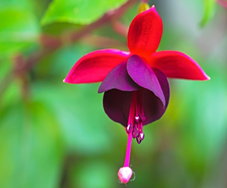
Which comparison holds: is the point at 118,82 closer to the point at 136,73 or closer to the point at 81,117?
the point at 136,73

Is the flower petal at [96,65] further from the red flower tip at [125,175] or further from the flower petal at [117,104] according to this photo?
the red flower tip at [125,175]

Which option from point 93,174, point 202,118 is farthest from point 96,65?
point 93,174

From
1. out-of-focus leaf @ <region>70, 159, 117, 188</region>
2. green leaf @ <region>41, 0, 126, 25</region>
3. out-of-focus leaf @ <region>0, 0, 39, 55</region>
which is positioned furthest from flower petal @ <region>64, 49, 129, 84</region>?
out-of-focus leaf @ <region>70, 159, 117, 188</region>

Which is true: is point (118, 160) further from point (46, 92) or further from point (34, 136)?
point (34, 136)

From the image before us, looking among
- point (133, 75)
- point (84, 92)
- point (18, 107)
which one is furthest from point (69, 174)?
point (133, 75)

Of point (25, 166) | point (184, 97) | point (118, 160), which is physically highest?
point (184, 97)
